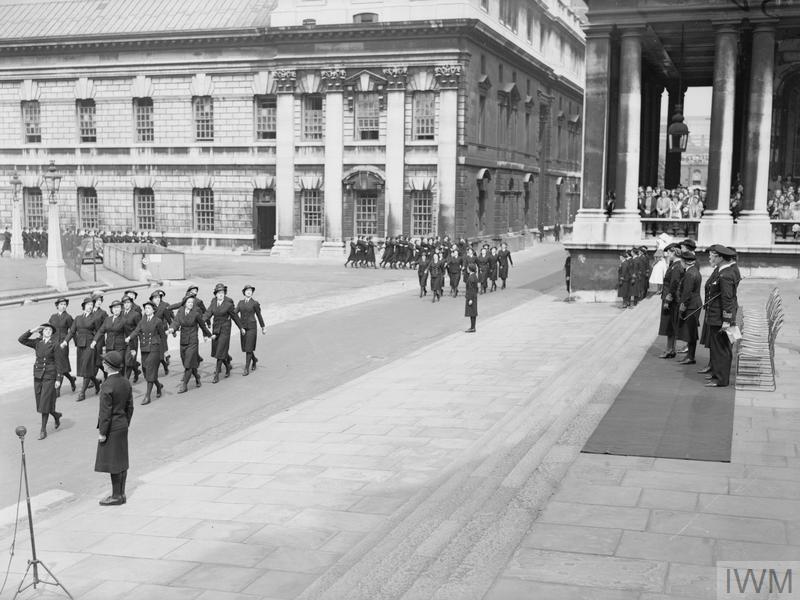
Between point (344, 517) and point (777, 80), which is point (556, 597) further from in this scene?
point (777, 80)

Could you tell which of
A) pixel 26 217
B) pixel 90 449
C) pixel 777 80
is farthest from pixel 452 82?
pixel 90 449

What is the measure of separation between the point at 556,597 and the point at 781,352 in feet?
34.6

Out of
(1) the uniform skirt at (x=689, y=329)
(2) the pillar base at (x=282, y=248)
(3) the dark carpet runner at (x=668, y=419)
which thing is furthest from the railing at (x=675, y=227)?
(2) the pillar base at (x=282, y=248)

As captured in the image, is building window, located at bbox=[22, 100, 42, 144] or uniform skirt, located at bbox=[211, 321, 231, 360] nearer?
uniform skirt, located at bbox=[211, 321, 231, 360]

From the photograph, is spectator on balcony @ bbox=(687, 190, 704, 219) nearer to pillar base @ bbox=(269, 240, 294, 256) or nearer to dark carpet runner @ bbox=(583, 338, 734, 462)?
dark carpet runner @ bbox=(583, 338, 734, 462)

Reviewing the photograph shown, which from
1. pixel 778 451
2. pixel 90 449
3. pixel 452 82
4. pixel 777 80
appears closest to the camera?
pixel 778 451

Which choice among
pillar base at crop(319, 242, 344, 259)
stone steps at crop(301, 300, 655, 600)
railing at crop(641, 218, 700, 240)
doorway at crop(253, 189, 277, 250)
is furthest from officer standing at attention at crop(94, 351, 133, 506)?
doorway at crop(253, 189, 277, 250)

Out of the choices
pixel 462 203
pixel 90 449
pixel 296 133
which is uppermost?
pixel 296 133

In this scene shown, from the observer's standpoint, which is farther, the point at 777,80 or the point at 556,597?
the point at 777,80

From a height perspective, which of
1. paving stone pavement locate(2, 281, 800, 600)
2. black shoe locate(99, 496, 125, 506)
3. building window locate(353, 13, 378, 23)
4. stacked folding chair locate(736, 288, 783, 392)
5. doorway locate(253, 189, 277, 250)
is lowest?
black shoe locate(99, 496, 125, 506)

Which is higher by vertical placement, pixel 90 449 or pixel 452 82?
pixel 452 82

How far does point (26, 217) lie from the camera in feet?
171

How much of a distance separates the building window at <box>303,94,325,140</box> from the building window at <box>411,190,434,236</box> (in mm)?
5983

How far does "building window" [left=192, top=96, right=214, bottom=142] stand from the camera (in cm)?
4797
